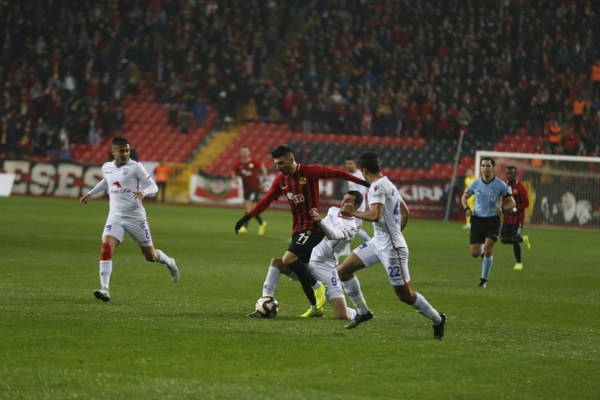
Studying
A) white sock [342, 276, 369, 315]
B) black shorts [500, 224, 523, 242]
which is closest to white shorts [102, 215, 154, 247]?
white sock [342, 276, 369, 315]

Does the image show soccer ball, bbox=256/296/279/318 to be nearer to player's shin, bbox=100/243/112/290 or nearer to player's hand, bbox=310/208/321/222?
player's hand, bbox=310/208/321/222

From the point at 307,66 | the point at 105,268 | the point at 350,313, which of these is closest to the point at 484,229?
the point at 350,313

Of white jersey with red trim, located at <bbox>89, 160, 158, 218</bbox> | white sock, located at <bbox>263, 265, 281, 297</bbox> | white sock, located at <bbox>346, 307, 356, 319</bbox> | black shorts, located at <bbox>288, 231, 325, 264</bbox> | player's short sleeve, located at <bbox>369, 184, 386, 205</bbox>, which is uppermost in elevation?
player's short sleeve, located at <bbox>369, 184, 386, 205</bbox>

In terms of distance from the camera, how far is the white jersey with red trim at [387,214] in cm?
1096

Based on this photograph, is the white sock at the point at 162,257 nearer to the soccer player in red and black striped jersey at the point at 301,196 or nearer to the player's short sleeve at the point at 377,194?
the soccer player in red and black striped jersey at the point at 301,196

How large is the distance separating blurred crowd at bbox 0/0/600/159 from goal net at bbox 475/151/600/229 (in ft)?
11.3

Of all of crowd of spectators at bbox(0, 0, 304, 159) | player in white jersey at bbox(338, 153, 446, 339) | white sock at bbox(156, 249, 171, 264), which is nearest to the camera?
player in white jersey at bbox(338, 153, 446, 339)

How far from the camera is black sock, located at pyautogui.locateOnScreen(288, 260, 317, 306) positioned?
12422 mm

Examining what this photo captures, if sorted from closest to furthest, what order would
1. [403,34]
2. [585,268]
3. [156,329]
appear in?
[156,329] < [585,268] < [403,34]

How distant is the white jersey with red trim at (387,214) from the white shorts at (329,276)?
113 cm

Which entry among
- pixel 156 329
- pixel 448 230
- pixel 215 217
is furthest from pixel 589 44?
pixel 156 329

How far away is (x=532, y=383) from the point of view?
8.66 m

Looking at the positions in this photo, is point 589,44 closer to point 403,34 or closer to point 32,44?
point 403,34

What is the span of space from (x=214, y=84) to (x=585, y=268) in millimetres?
26366
